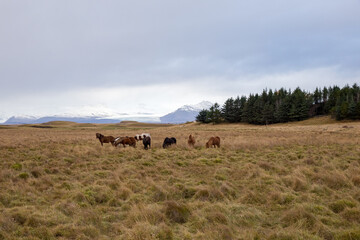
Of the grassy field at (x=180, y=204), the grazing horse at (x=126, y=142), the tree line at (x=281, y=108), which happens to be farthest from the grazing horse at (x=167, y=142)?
the tree line at (x=281, y=108)

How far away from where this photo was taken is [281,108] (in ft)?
234

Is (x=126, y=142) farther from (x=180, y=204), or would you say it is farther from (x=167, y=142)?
(x=180, y=204)

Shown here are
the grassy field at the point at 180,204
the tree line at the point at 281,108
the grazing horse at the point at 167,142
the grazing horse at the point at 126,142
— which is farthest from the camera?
the tree line at the point at 281,108

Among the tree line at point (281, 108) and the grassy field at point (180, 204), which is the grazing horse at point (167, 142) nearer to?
the grassy field at point (180, 204)

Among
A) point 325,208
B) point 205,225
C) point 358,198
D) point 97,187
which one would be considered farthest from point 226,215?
point 97,187

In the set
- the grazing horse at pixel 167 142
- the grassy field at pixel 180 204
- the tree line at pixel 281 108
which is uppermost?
the tree line at pixel 281 108

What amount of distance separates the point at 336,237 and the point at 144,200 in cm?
488

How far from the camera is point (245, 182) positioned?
8312mm

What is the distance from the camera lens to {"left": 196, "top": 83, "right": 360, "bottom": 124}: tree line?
228ft

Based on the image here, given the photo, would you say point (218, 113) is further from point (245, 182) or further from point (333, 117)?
point (245, 182)

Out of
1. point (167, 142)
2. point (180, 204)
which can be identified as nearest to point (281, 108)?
point (167, 142)

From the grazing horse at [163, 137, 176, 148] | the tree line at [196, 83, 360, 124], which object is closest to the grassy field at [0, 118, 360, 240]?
the grazing horse at [163, 137, 176, 148]

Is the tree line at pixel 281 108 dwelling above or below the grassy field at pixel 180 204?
above

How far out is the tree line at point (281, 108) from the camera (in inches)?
2731
